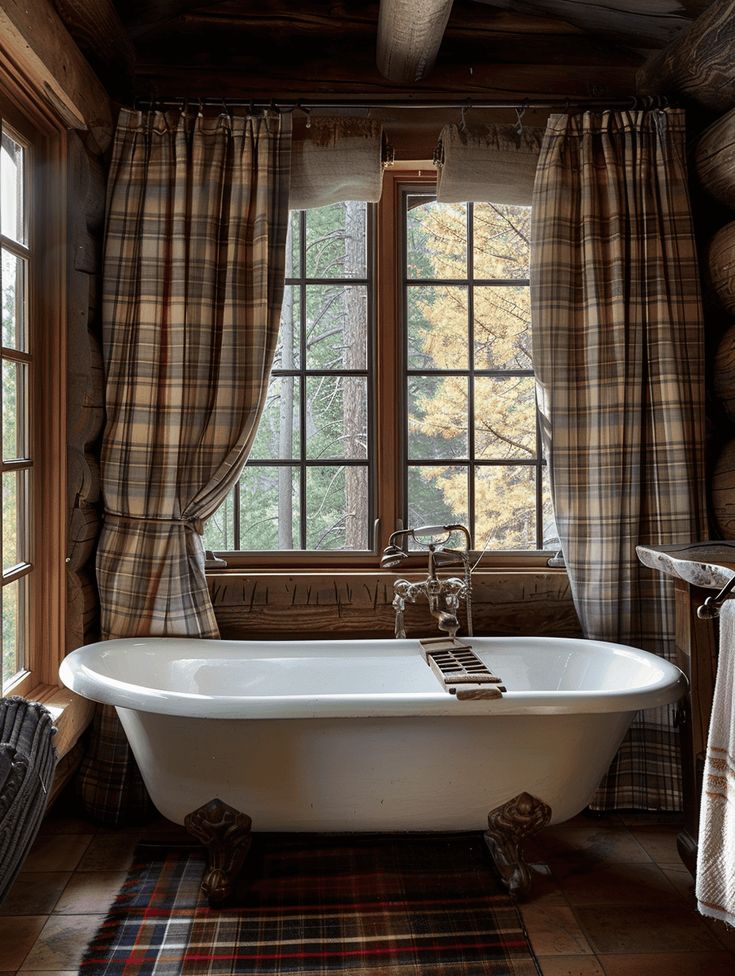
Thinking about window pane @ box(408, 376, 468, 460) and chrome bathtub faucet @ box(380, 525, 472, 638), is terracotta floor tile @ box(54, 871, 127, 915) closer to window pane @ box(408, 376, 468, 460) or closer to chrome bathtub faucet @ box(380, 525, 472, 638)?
chrome bathtub faucet @ box(380, 525, 472, 638)

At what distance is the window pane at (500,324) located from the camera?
3.00 m

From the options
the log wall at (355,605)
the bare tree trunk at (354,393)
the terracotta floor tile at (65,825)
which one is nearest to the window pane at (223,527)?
the log wall at (355,605)

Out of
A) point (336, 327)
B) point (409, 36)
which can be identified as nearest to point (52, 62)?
point (409, 36)

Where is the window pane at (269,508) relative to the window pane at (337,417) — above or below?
below

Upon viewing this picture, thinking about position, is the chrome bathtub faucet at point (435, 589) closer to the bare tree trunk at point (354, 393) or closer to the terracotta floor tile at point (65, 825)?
the bare tree trunk at point (354, 393)

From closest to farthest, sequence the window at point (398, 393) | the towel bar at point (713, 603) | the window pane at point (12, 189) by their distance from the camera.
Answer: the towel bar at point (713, 603)
the window pane at point (12, 189)
the window at point (398, 393)

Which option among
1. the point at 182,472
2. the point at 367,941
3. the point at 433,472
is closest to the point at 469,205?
the point at 433,472

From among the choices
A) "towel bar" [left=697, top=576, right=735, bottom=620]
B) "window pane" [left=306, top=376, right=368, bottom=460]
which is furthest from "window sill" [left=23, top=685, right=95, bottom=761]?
"towel bar" [left=697, top=576, right=735, bottom=620]

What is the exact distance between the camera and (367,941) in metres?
1.99

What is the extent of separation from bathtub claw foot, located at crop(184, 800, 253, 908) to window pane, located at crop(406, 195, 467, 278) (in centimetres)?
193

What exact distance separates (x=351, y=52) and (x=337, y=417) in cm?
130

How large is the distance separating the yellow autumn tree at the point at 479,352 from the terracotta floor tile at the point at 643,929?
1260mm

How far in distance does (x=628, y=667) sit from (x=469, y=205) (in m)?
1.73

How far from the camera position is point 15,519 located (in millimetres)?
2467
